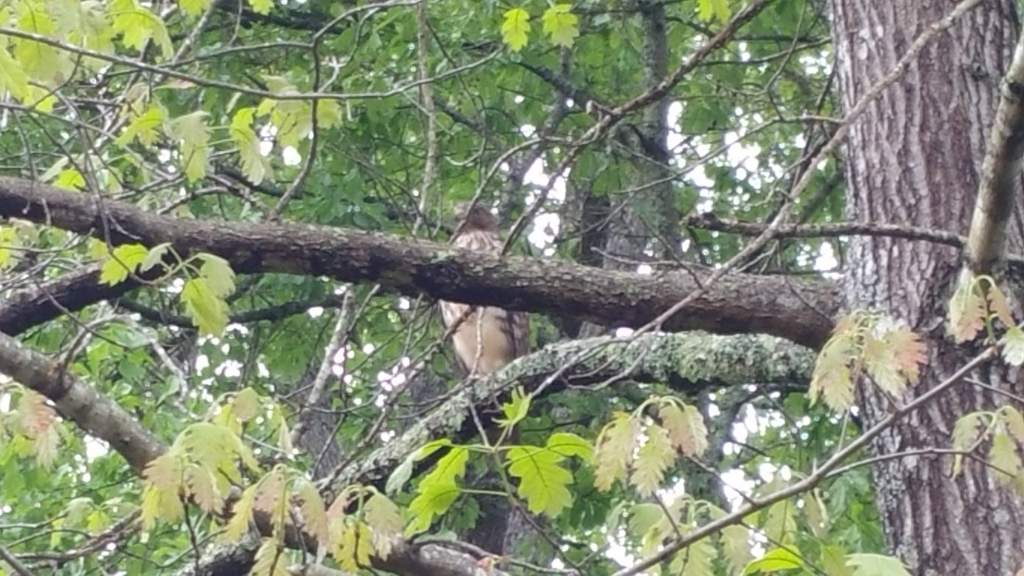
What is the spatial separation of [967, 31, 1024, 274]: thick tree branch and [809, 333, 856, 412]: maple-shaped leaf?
1.94 feet

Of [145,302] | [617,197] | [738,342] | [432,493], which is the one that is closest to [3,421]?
[432,493]

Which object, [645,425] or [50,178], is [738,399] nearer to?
[50,178]

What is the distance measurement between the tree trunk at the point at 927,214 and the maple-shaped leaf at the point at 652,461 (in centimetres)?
130

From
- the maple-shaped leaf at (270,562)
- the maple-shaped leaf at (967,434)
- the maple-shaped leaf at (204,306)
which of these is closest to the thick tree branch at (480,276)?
the maple-shaped leaf at (204,306)

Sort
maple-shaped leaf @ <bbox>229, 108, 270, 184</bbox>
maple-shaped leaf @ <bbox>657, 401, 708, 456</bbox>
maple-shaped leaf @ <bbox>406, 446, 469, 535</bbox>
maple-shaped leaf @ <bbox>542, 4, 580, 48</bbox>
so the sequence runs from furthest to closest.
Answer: maple-shaped leaf @ <bbox>542, 4, 580, 48</bbox> < maple-shaped leaf @ <bbox>229, 108, 270, 184</bbox> < maple-shaped leaf @ <bbox>406, 446, 469, 535</bbox> < maple-shaped leaf @ <bbox>657, 401, 708, 456</bbox>

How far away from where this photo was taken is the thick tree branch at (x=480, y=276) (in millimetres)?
3750

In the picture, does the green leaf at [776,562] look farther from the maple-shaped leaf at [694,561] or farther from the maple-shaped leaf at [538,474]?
the maple-shaped leaf at [538,474]

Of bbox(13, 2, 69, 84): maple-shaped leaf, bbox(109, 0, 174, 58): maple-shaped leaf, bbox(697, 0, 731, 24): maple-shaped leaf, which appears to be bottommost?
bbox(13, 2, 69, 84): maple-shaped leaf

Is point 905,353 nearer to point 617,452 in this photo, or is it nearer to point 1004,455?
point 1004,455

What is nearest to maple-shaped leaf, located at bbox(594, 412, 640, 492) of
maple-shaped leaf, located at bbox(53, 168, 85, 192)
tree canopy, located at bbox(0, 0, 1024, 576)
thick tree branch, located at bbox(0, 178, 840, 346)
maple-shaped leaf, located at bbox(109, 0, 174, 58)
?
tree canopy, located at bbox(0, 0, 1024, 576)

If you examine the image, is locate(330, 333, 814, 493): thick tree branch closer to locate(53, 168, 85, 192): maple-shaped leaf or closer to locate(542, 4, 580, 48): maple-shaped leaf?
locate(542, 4, 580, 48): maple-shaped leaf

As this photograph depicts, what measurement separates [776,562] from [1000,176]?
106 cm

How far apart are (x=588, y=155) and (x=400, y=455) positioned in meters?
2.68

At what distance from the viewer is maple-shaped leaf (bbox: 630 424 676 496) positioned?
7.89ft
